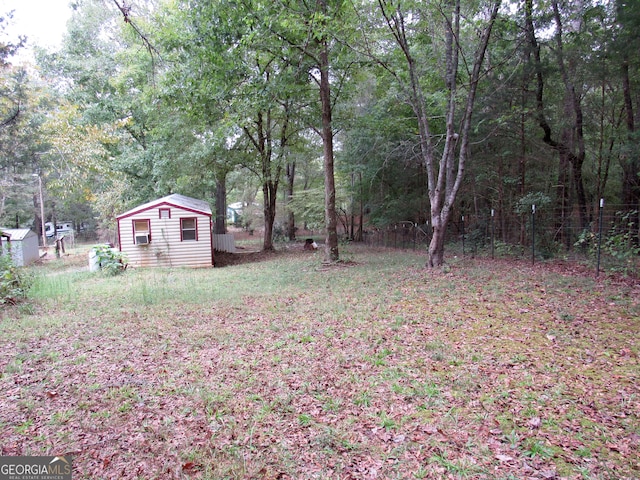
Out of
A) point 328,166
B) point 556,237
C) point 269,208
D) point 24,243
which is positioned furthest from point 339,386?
point 24,243

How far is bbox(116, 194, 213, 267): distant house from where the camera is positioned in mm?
13430

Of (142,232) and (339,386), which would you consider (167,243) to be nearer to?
(142,232)

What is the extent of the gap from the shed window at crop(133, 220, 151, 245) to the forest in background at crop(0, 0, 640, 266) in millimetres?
2170

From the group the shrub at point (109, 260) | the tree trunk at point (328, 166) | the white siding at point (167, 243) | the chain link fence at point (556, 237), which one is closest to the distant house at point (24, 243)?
the white siding at point (167, 243)

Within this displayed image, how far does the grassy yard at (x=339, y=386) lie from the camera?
2451 millimetres

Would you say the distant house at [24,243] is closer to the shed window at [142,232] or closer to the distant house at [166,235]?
the distant house at [166,235]

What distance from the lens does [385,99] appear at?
47.6 ft

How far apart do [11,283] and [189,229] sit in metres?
7.14

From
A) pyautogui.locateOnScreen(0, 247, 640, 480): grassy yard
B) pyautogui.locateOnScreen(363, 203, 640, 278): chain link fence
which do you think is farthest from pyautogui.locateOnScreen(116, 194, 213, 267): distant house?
pyautogui.locateOnScreen(363, 203, 640, 278): chain link fence

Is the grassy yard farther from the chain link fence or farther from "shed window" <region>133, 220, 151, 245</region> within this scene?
"shed window" <region>133, 220, 151, 245</region>

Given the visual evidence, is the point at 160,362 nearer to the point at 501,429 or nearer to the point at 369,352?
the point at 369,352

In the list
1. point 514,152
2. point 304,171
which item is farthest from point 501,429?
point 304,171

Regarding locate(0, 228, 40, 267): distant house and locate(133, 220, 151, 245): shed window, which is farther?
locate(0, 228, 40, 267): distant house

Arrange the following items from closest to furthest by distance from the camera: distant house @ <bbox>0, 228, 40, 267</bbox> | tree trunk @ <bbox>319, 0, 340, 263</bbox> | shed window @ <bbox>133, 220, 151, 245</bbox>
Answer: tree trunk @ <bbox>319, 0, 340, 263</bbox> → shed window @ <bbox>133, 220, 151, 245</bbox> → distant house @ <bbox>0, 228, 40, 267</bbox>
